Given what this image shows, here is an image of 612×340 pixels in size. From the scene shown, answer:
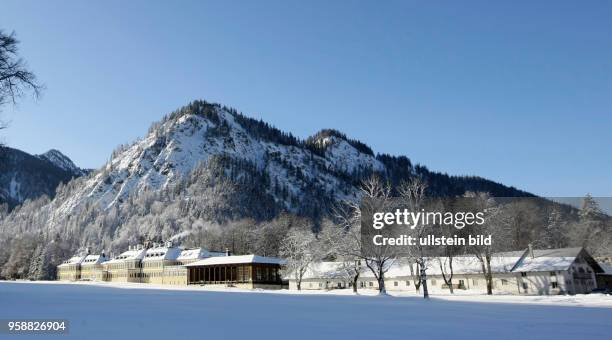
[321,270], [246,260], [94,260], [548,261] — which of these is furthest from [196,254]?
[548,261]

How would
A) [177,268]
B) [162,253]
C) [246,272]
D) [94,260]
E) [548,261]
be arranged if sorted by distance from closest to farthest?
[548,261]
[246,272]
[177,268]
[162,253]
[94,260]

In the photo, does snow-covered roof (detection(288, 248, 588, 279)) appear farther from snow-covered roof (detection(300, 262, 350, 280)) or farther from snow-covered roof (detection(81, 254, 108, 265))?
snow-covered roof (detection(81, 254, 108, 265))

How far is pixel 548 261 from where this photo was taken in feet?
209

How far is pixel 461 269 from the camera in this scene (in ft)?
231

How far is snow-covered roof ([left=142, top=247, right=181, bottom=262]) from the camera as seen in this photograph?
126269 millimetres

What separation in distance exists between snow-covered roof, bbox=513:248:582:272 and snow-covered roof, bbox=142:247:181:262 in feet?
292

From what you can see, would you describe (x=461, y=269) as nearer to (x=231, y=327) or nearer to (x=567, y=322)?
(x=567, y=322)

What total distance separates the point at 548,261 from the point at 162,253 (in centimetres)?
9762

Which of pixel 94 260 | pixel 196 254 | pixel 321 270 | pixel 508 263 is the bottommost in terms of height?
pixel 321 270

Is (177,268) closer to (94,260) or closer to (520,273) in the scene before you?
(94,260)

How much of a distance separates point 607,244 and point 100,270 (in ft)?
443

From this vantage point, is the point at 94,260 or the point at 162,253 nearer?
the point at 162,253

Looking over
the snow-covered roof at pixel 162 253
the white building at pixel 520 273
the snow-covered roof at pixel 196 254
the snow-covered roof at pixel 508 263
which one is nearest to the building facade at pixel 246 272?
the snow-covered roof at pixel 508 263

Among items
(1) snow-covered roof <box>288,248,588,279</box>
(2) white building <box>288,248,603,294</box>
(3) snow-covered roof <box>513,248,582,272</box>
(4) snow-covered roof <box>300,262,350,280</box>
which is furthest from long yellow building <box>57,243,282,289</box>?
(3) snow-covered roof <box>513,248,582,272</box>
